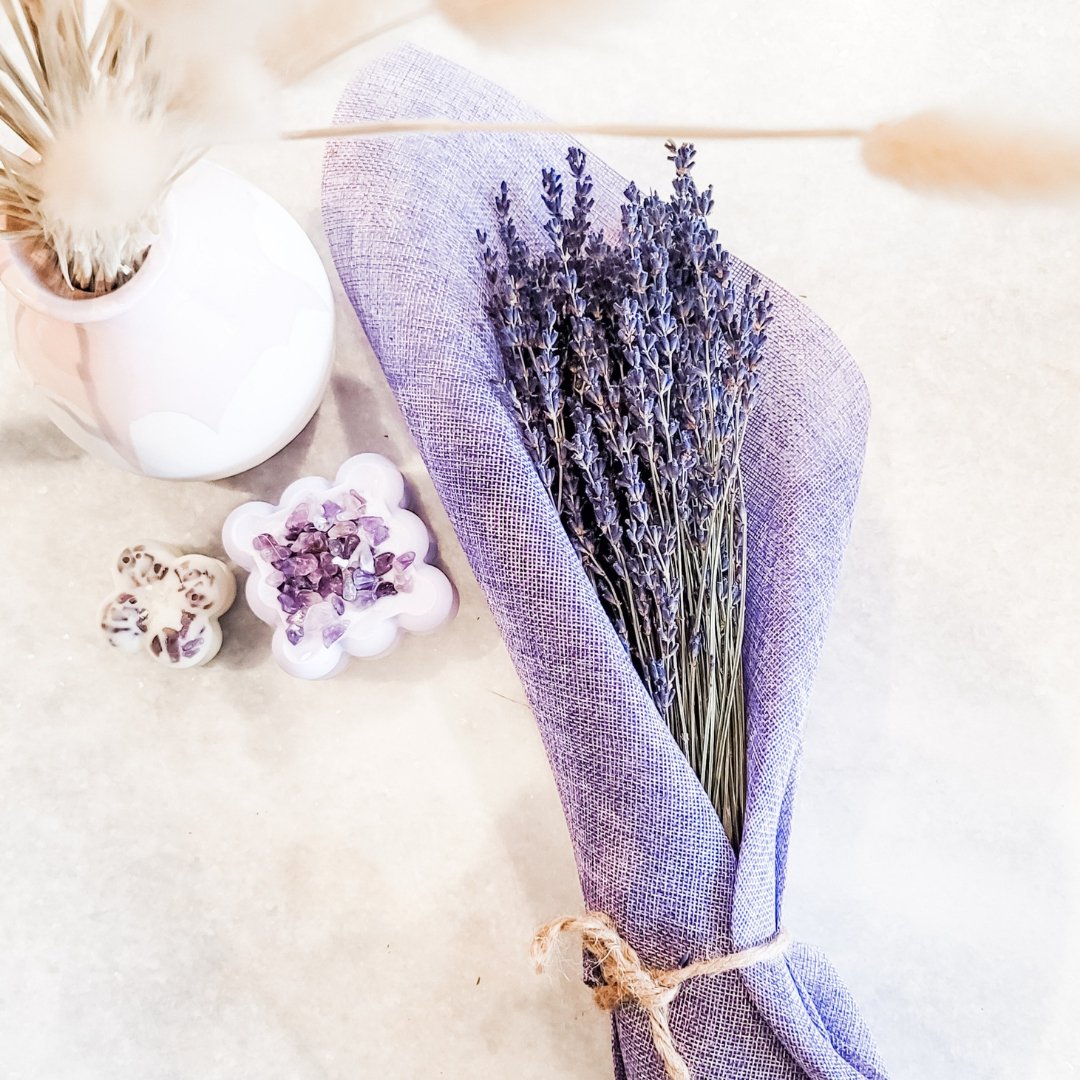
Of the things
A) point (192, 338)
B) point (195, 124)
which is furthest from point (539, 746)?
point (195, 124)

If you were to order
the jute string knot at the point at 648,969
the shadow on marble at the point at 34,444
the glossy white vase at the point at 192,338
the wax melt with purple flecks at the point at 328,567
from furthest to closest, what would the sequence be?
the shadow on marble at the point at 34,444 < the wax melt with purple flecks at the point at 328,567 < the jute string knot at the point at 648,969 < the glossy white vase at the point at 192,338

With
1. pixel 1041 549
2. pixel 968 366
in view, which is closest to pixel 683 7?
pixel 968 366

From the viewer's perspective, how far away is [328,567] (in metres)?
0.90

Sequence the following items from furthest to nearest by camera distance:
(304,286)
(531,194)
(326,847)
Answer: (326,847) < (531,194) < (304,286)

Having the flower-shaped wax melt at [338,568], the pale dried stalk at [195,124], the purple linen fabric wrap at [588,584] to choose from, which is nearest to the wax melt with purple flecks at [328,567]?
the flower-shaped wax melt at [338,568]

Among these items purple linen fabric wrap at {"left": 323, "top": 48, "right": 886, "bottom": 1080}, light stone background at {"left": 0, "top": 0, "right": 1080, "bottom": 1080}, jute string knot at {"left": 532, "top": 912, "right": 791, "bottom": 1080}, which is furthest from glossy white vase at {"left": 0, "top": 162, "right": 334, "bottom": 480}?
jute string knot at {"left": 532, "top": 912, "right": 791, "bottom": 1080}

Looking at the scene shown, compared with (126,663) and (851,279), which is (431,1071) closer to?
(126,663)

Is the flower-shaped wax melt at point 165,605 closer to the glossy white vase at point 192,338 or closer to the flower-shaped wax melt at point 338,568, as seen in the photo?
the flower-shaped wax melt at point 338,568

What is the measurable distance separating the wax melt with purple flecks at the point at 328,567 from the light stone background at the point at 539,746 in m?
0.11

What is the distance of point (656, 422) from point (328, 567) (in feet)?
1.13

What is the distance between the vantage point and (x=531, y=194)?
90cm

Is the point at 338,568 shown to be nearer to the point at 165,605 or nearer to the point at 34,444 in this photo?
the point at 165,605

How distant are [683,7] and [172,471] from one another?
664mm

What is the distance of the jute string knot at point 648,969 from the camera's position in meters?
0.76
